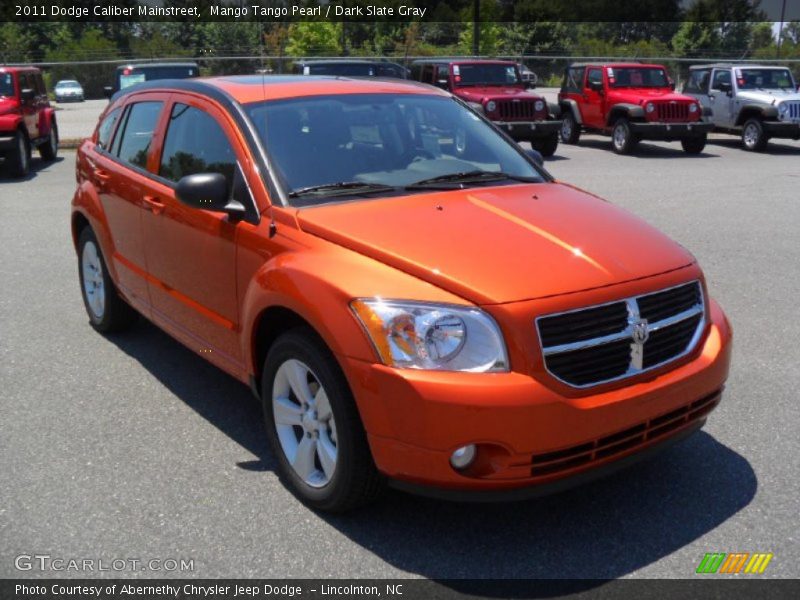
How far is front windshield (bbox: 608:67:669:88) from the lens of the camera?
19.4m

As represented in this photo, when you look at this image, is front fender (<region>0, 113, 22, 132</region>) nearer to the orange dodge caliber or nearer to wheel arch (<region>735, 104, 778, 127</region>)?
the orange dodge caliber

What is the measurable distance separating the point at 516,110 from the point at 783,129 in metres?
6.12

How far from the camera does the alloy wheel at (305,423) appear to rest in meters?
3.49

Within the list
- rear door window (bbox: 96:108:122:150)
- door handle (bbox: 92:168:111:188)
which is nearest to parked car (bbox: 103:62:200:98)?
rear door window (bbox: 96:108:122:150)

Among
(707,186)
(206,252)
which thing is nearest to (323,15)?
(707,186)

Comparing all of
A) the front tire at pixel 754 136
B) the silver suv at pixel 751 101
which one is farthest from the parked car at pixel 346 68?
the front tire at pixel 754 136

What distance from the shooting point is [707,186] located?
44.7 ft

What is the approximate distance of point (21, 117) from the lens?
48.2ft

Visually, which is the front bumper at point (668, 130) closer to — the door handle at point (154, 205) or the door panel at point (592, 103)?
the door panel at point (592, 103)

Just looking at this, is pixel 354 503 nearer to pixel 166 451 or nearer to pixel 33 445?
pixel 166 451

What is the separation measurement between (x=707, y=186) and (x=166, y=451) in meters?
11.5

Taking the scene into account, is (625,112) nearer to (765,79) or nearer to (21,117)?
(765,79)

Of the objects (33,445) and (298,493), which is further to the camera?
(33,445)

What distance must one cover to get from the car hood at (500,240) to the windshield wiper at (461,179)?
0.12 m
